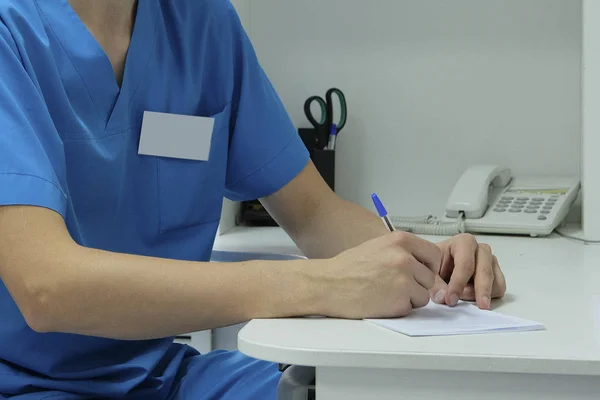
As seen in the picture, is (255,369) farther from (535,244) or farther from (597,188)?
(597,188)

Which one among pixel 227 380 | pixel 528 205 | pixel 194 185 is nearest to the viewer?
pixel 227 380

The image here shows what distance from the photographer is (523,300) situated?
93 cm

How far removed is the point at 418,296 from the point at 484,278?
13cm

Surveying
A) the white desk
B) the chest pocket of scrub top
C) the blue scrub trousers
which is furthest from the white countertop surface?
the chest pocket of scrub top

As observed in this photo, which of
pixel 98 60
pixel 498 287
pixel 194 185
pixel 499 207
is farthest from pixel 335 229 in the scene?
pixel 499 207

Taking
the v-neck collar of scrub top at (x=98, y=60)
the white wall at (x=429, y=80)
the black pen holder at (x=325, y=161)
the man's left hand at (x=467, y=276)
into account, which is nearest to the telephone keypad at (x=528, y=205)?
the white wall at (x=429, y=80)

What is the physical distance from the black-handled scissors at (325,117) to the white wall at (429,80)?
7cm

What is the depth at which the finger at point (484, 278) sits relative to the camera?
2.88 feet

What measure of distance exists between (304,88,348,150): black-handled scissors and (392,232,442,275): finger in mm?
951

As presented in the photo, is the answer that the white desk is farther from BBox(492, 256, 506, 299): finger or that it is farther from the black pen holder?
the black pen holder

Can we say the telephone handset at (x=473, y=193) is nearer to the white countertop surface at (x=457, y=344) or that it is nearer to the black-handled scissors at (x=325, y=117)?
the black-handled scissors at (x=325, y=117)

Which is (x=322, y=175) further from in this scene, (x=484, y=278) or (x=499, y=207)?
(x=484, y=278)

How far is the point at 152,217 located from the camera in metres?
1.09

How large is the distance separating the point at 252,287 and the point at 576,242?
0.90m
